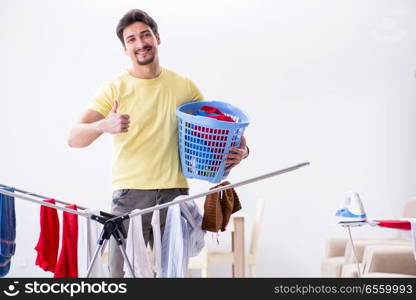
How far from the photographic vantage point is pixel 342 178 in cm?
641

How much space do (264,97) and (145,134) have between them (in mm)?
3645

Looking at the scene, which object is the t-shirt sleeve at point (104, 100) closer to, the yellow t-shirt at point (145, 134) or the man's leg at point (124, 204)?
the yellow t-shirt at point (145, 134)

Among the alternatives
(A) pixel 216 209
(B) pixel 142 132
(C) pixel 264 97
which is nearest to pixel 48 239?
(B) pixel 142 132

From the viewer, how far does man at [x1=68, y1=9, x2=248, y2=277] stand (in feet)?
9.27

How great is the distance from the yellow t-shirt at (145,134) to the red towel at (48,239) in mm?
291

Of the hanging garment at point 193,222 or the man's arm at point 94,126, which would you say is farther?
the hanging garment at point 193,222

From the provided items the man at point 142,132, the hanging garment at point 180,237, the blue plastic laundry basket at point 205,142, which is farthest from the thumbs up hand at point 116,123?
the hanging garment at point 180,237

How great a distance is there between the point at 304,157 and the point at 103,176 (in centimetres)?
182

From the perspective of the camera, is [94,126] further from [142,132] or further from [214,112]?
[214,112]

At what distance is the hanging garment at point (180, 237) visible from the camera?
9.19ft

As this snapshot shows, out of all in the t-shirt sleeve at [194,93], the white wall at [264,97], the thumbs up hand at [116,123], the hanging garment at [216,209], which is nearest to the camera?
the thumbs up hand at [116,123]

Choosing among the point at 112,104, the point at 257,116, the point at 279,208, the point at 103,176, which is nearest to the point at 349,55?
the point at 257,116

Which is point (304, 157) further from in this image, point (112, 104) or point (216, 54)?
point (112, 104)

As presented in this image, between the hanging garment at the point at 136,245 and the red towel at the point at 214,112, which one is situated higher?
the red towel at the point at 214,112
